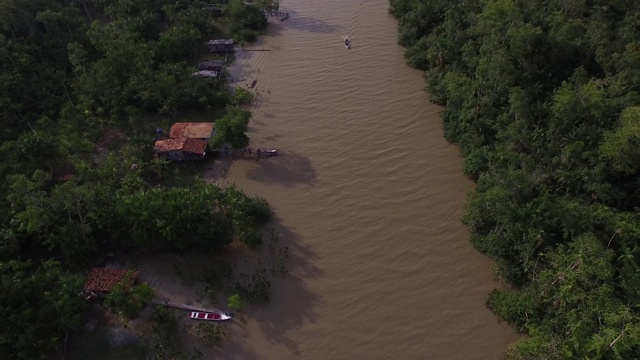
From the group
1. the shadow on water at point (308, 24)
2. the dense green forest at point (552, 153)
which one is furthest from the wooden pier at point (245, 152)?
the shadow on water at point (308, 24)

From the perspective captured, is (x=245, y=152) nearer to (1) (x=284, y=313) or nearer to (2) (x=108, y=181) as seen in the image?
(2) (x=108, y=181)

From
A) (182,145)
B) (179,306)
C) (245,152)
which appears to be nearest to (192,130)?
(182,145)

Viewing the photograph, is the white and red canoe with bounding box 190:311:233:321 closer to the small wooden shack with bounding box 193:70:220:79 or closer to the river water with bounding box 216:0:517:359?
the river water with bounding box 216:0:517:359

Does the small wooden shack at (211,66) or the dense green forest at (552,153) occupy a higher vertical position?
the dense green forest at (552,153)

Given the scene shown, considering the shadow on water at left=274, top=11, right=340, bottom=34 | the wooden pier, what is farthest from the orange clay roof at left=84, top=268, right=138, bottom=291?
the shadow on water at left=274, top=11, right=340, bottom=34

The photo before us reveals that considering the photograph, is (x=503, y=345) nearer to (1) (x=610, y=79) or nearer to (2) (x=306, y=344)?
(2) (x=306, y=344)

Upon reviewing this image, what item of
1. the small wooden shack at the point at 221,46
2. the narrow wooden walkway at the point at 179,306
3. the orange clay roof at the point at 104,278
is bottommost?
the narrow wooden walkway at the point at 179,306

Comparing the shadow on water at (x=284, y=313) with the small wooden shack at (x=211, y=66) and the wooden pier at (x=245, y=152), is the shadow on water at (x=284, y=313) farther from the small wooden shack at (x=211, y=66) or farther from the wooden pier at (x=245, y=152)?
the small wooden shack at (x=211, y=66)

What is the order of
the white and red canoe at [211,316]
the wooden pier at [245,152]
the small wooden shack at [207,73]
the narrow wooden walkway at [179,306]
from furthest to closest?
the small wooden shack at [207,73] < the wooden pier at [245,152] < the narrow wooden walkway at [179,306] < the white and red canoe at [211,316]
